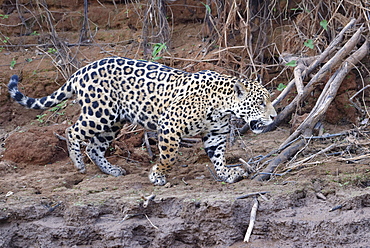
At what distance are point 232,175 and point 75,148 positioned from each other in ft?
7.22

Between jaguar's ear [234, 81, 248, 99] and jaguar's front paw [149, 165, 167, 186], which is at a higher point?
jaguar's ear [234, 81, 248, 99]

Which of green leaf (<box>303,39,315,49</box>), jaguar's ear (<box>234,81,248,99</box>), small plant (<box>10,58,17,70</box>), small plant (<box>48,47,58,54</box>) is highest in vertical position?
jaguar's ear (<box>234,81,248,99</box>)

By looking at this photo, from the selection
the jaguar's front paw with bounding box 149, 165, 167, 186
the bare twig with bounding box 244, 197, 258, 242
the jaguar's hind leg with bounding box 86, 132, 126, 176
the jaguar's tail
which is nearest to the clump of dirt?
the jaguar's hind leg with bounding box 86, 132, 126, 176

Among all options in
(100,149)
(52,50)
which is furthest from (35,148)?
(52,50)

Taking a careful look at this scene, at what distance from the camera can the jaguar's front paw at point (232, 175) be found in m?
6.28

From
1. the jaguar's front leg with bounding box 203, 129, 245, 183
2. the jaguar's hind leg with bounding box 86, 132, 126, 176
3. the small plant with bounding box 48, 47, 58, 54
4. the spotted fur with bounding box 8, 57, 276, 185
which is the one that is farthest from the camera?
the small plant with bounding box 48, 47, 58, 54

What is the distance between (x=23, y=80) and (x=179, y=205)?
202 inches

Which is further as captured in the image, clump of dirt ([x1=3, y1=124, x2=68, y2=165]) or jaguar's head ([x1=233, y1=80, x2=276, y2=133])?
clump of dirt ([x1=3, y1=124, x2=68, y2=165])

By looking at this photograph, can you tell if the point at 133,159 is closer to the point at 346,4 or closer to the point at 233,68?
the point at 233,68

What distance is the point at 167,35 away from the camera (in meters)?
9.30

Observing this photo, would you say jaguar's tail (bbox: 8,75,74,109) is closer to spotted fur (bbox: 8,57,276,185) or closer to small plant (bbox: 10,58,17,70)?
spotted fur (bbox: 8,57,276,185)

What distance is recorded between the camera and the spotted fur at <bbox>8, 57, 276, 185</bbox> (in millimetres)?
6117

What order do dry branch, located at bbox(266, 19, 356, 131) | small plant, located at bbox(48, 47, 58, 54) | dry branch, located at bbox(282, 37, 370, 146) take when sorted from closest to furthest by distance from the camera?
1. dry branch, located at bbox(282, 37, 370, 146)
2. dry branch, located at bbox(266, 19, 356, 131)
3. small plant, located at bbox(48, 47, 58, 54)

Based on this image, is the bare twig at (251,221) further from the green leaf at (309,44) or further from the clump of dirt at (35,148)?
the clump of dirt at (35,148)
